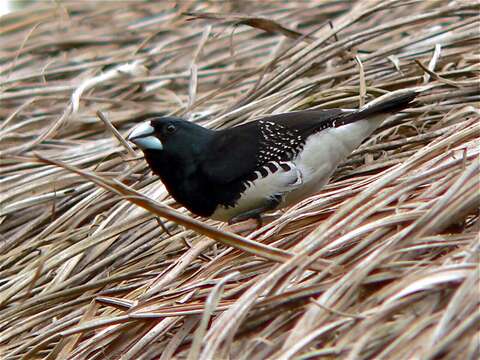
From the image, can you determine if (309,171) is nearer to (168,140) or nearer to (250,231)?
(250,231)

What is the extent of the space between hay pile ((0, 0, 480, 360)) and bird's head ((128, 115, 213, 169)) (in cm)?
14

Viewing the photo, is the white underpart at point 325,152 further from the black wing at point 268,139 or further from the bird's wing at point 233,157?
the bird's wing at point 233,157

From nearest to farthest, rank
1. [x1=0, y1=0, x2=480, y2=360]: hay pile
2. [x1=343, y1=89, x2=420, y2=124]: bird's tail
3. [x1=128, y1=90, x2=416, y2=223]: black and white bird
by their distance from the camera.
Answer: [x1=0, y1=0, x2=480, y2=360]: hay pile < [x1=343, y1=89, x2=420, y2=124]: bird's tail < [x1=128, y1=90, x2=416, y2=223]: black and white bird

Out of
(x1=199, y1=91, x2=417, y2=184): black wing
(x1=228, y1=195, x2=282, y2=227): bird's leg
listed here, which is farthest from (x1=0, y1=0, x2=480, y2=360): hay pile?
(x1=199, y1=91, x2=417, y2=184): black wing

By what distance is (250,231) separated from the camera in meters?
4.32

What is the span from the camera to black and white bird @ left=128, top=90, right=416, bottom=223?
167 inches

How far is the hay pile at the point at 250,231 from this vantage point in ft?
9.32

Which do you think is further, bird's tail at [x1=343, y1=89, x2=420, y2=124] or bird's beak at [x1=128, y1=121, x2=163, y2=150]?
bird's beak at [x1=128, y1=121, x2=163, y2=150]

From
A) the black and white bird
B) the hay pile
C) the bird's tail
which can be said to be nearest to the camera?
the hay pile

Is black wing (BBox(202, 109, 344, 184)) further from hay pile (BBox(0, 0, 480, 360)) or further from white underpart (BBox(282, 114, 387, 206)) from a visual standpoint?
hay pile (BBox(0, 0, 480, 360))

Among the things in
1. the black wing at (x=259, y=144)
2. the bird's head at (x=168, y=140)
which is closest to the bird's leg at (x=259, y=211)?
the black wing at (x=259, y=144)

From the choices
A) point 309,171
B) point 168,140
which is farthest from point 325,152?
point 168,140

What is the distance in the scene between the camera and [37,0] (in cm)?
957

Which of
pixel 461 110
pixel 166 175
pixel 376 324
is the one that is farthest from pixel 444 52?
pixel 376 324
